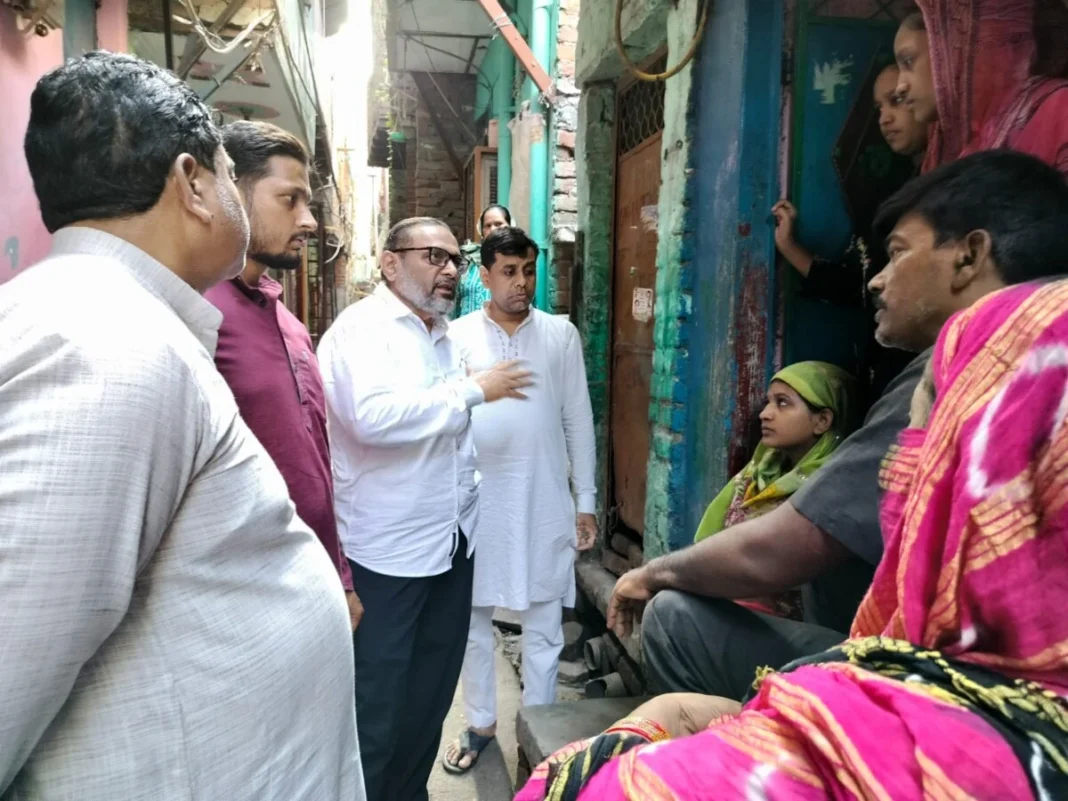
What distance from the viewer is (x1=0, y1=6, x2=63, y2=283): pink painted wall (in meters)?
1.88

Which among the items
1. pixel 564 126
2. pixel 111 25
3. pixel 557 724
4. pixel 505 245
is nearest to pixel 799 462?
pixel 557 724

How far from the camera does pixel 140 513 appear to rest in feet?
2.86

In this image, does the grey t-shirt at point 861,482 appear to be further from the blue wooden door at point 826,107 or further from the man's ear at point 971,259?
the blue wooden door at point 826,107

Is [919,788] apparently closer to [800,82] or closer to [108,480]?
[108,480]

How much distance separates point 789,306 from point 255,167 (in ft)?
5.97

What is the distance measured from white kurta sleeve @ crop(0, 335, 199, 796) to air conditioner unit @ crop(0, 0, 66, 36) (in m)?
1.52

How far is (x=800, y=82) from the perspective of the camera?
262cm

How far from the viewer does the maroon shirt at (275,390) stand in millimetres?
1833

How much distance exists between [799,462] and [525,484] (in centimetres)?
129

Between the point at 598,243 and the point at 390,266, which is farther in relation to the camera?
the point at 598,243

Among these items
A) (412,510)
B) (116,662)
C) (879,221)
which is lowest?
(412,510)

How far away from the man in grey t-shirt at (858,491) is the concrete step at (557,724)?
31.6 inches

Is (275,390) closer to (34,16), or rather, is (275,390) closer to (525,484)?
(34,16)

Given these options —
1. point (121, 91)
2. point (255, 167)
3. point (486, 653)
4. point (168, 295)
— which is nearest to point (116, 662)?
point (168, 295)
